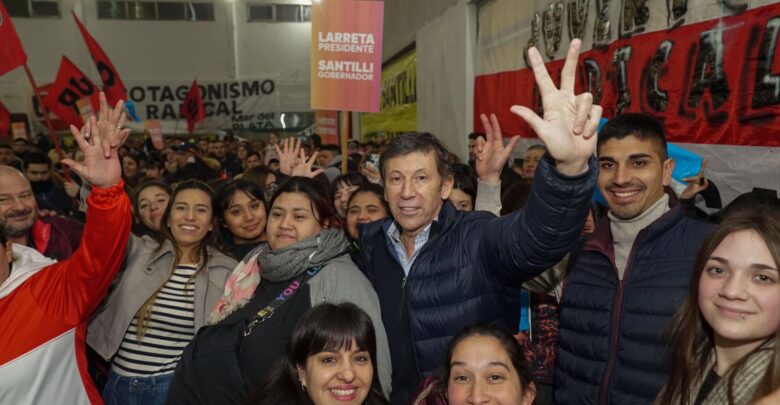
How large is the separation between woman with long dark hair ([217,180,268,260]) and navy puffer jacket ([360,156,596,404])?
58.5 inches

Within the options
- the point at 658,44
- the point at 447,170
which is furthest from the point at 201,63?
the point at 447,170

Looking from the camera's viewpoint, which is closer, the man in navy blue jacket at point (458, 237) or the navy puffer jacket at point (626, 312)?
the man in navy blue jacket at point (458, 237)

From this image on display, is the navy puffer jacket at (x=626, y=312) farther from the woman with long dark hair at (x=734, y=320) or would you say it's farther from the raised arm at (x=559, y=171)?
the raised arm at (x=559, y=171)

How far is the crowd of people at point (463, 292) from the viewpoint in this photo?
177 centimetres

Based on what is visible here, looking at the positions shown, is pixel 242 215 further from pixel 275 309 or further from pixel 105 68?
pixel 105 68

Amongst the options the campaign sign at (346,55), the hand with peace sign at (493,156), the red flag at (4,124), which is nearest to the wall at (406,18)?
the campaign sign at (346,55)

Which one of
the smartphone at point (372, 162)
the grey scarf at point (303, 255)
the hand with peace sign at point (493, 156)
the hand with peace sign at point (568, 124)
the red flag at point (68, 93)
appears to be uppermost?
the red flag at point (68, 93)

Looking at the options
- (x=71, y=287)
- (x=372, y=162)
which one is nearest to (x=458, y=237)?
(x=71, y=287)

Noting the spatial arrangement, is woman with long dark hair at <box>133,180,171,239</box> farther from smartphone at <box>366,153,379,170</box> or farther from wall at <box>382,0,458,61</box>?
wall at <box>382,0,458,61</box>

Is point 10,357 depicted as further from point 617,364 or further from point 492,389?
point 617,364

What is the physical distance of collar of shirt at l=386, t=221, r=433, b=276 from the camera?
234 centimetres

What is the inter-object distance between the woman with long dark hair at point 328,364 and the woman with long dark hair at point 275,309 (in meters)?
0.05

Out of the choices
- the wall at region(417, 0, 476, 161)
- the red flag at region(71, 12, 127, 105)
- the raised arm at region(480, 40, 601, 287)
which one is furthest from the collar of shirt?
the red flag at region(71, 12, 127, 105)

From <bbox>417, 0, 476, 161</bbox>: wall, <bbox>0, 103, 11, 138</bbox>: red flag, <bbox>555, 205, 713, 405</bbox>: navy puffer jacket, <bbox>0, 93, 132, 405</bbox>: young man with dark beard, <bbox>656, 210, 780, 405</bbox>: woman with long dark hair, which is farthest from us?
<bbox>0, 103, 11, 138</bbox>: red flag
